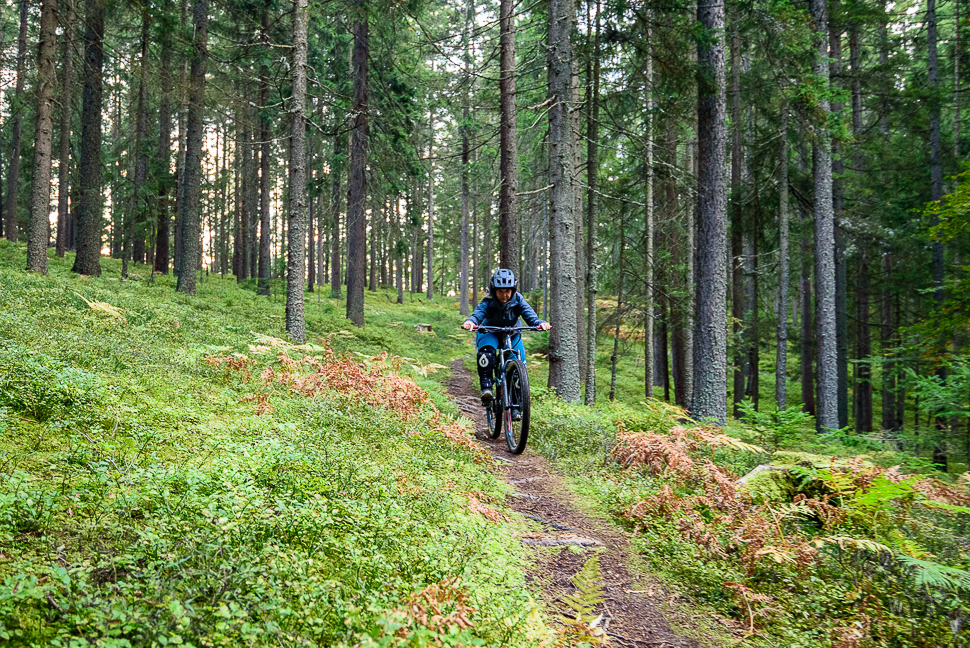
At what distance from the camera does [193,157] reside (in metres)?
16.6

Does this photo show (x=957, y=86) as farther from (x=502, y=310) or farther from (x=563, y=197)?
(x=502, y=310)

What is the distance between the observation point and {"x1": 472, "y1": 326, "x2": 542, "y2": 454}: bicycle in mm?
6887

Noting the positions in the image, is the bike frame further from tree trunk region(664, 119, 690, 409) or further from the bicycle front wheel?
tree trunk region(664, 119, 690, 409)

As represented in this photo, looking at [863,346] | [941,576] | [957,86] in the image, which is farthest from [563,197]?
[863,346]

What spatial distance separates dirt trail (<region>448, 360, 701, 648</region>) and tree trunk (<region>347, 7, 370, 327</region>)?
12.9m

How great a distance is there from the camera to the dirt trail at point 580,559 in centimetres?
331

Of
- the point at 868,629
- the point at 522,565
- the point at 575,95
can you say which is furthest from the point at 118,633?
the point at 575,95

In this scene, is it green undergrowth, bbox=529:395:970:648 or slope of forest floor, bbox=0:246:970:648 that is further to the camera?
green undergrowth, bbox=529:395:970:648

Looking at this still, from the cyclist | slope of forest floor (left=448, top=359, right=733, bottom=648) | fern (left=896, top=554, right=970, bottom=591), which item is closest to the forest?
fern (left=896, top=554, right=970, bottom=591)

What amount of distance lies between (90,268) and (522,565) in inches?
727

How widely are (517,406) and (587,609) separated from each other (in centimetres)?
387

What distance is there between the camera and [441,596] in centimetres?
283

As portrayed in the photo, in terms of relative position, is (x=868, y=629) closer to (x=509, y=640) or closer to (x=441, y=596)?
(x=509, y=640)

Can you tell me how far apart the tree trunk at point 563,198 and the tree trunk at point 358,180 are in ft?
23.9
